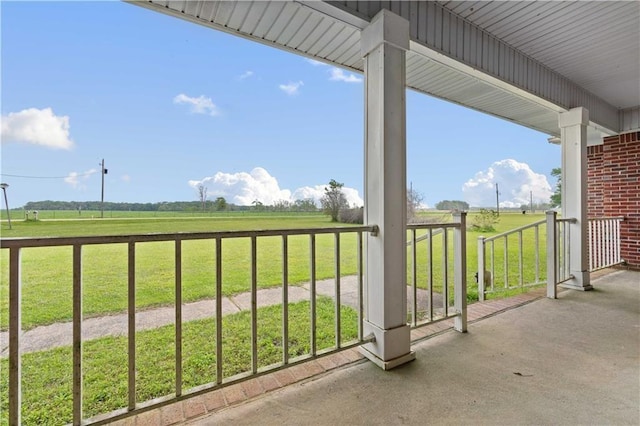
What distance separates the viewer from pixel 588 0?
A: 217 centimetres

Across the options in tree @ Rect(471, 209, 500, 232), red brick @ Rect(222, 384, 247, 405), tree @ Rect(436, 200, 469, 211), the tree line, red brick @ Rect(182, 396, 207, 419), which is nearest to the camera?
the tree line

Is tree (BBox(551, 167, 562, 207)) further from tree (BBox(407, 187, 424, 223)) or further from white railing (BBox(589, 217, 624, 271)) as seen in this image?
tree (BBox(407, 187, 424, 223))

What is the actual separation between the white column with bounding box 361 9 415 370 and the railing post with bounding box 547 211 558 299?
2487 mm

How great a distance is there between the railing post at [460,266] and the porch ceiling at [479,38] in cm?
134

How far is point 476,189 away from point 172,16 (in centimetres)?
385

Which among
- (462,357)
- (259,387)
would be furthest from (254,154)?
(462,357)

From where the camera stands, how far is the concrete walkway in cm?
187

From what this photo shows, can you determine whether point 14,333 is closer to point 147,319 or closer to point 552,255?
point 147,319

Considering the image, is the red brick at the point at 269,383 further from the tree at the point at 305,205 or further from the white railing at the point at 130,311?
the tree at the point at 305,205

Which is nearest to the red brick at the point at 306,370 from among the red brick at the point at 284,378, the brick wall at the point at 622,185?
the red brick at the point at 284,378

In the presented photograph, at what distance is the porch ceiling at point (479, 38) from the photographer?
6.42 ft

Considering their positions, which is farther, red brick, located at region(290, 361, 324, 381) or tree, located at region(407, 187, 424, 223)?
tree, located at region(407, 187, 424, 223)

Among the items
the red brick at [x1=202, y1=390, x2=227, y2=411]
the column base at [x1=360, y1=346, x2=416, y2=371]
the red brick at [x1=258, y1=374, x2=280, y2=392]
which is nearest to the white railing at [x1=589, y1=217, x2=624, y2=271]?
the column base at [x1=360, y1=346, x2=416, y2=371]

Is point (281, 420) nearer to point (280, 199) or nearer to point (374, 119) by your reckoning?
point (280, 199)
